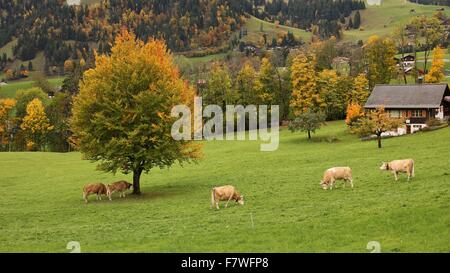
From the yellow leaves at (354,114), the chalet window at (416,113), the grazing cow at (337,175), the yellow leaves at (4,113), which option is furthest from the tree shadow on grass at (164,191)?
the yellow leaves at (4,113)

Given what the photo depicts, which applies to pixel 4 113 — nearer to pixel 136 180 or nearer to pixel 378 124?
pixel 136 180

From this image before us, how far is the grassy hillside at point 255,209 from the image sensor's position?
20.9 metres

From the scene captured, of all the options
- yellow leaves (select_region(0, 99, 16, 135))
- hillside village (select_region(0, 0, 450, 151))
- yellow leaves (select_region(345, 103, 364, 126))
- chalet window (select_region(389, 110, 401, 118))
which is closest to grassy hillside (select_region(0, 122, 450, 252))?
yellow leaves (select_region(345, 103, 364, 126))

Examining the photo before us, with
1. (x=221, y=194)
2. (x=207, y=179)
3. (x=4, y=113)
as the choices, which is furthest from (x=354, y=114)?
(x=4, y=113)

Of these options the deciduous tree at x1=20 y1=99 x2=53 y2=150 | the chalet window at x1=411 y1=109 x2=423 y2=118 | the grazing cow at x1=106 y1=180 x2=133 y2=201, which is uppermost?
the chalet window at x1=411 y1=109 x2=423 y2=118

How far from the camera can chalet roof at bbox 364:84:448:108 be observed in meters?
72.1

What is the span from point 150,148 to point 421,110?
154 feet

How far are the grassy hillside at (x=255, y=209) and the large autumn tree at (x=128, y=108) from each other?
3.63 meters

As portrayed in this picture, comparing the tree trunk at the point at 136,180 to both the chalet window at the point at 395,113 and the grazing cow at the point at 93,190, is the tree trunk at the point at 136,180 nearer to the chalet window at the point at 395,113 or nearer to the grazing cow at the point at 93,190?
the grazing cow at the point at 93,190

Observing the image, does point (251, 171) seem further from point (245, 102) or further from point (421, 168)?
point (245, 102)

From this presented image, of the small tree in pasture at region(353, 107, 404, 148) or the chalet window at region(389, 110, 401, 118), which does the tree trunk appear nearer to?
the small tree in pasture at region(353, 107, 404, 148)

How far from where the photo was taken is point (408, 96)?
73.8m

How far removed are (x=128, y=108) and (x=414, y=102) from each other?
1882 inches
